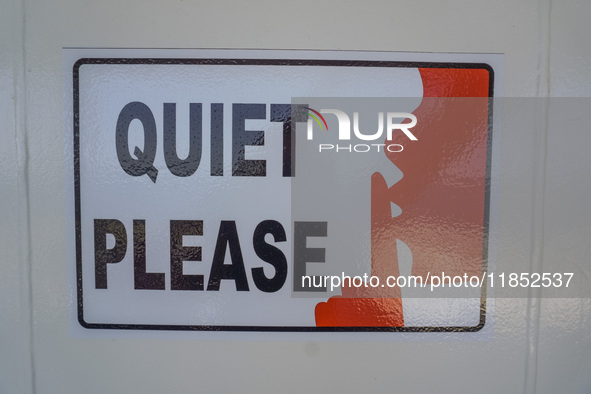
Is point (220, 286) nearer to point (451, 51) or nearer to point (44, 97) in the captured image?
point (44, 97)

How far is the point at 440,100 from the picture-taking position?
96cm

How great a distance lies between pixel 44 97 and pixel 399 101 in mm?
1010

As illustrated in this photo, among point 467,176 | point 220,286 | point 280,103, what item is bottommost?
point 220,286

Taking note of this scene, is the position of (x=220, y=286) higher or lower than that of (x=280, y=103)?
lower

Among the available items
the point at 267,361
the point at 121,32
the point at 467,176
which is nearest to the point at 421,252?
the point at 467,176

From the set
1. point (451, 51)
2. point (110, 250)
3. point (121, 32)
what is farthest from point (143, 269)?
point (451, 51)

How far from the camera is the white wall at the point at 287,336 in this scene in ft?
3.11

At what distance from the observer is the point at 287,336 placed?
992 mm

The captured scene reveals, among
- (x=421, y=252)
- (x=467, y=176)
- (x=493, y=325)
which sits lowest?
(x=493, y=325)

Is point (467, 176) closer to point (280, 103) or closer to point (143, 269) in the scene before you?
point (280, 103)

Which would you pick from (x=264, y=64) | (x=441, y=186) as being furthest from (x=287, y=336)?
(x=264, y=64)

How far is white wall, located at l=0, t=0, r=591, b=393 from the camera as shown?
95 cm

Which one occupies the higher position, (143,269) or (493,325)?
(143,269)

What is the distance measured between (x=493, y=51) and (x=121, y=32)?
3.44 ft
